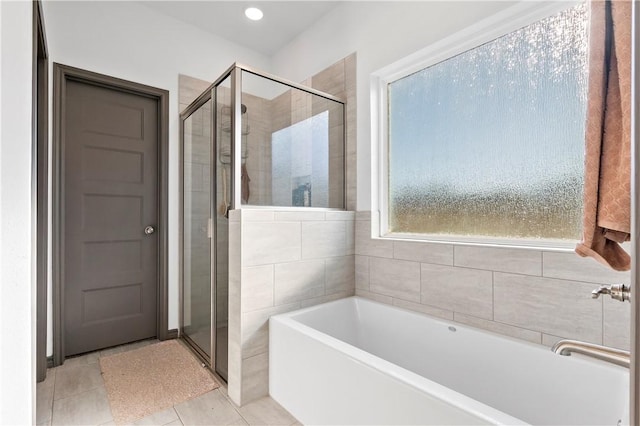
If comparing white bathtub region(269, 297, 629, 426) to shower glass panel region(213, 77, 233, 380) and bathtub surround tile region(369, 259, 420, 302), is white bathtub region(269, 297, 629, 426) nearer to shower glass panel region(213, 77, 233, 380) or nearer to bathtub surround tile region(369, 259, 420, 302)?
bathtub surround tile region(369, 259, 420, 302)

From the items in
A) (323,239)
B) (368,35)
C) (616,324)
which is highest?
(368,35)

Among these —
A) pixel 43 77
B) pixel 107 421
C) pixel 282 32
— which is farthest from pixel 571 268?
pixel 43 77

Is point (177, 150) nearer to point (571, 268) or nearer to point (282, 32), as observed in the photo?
point (282, 32)

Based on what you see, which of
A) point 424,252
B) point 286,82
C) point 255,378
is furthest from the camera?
point 286,82

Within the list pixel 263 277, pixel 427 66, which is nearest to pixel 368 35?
pixel 427 66

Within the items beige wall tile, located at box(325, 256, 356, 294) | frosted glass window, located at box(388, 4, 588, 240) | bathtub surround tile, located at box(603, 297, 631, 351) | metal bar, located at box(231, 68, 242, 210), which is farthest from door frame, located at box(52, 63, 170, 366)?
bathtub surround tile, located at box(603, 297, 631, 351)

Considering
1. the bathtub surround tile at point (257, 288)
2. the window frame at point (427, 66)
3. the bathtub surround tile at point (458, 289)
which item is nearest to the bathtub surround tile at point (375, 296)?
the bathtub surround tile at point (458, 289)

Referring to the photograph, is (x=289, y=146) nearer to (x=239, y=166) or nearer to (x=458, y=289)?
(x=239, y=166)

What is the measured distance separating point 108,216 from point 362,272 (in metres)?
2.06

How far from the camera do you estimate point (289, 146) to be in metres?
2.21

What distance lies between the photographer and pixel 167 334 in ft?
9.07

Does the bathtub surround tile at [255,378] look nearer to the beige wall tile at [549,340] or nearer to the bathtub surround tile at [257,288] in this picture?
the bathtub surround tile at [257,288]

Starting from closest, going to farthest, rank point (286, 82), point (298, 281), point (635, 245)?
point (635, 245) → point (298, 281) → point (286, 82)

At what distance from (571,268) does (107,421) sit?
94.9 inches
